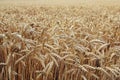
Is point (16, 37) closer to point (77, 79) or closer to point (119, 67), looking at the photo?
point (77, 79)

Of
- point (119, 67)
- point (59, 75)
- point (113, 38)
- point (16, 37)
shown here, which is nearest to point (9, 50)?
point (16, 37)

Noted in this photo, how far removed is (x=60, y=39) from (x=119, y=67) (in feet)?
1.83

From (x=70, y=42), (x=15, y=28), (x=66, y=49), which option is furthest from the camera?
(x=15, y=28)

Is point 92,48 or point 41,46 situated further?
point 92,48

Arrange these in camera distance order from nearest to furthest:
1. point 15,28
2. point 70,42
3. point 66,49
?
1. point 66,49
2. point 70,42
3. point 15,28

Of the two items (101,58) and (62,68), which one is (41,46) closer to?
(62,68)

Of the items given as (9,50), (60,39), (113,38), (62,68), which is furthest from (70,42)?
(113,38)

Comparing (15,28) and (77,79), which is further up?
(15,28)

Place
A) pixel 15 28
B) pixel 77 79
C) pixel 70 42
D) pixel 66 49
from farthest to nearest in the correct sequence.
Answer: pixel 15 28 < pixel 70 42 < pixel 66 49 < pixel 77 79

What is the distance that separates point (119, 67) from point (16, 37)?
2.84 ft

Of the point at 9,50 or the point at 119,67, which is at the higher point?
the point at 9,50

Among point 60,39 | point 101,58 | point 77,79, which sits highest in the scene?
point 60,39

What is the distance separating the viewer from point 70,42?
2.37 meters

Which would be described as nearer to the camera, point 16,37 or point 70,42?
point 16,37
